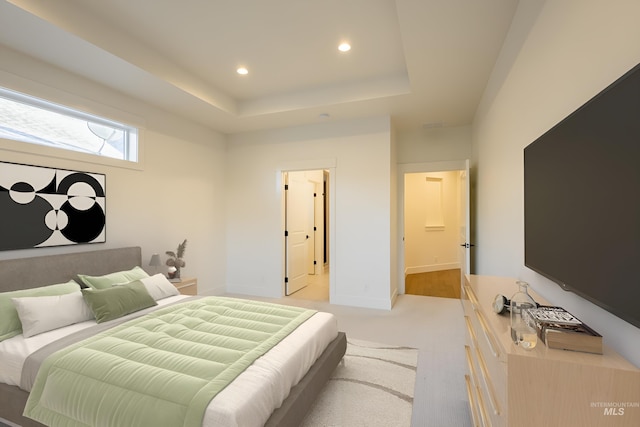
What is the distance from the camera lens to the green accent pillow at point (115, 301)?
2.36 meters

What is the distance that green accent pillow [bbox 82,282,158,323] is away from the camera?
236cm

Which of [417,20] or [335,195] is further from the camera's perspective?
[335,195]

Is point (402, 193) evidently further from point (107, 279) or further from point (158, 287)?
point (107, 279)

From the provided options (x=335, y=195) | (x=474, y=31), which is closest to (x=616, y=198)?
(x=474, y=31)

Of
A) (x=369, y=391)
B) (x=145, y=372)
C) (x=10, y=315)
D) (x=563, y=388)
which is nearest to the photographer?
(x=563, y=388)

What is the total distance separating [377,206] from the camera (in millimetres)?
4371

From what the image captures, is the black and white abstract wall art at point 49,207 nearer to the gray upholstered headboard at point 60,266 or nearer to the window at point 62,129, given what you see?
the gray upholstered headboard at point 60,266

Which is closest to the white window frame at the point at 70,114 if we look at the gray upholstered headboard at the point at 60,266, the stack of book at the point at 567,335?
the gray upholstered headboard at the point at 60,266

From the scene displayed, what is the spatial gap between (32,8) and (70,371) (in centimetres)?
249

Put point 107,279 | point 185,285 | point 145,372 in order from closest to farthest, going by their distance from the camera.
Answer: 1. point 145,372
2. point 107,279
3. point 185,285

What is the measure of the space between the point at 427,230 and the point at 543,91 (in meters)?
5.65

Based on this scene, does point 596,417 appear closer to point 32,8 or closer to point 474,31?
point 474,31

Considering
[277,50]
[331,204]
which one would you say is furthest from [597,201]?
[331,204]

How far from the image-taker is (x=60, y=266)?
280 centimetres
